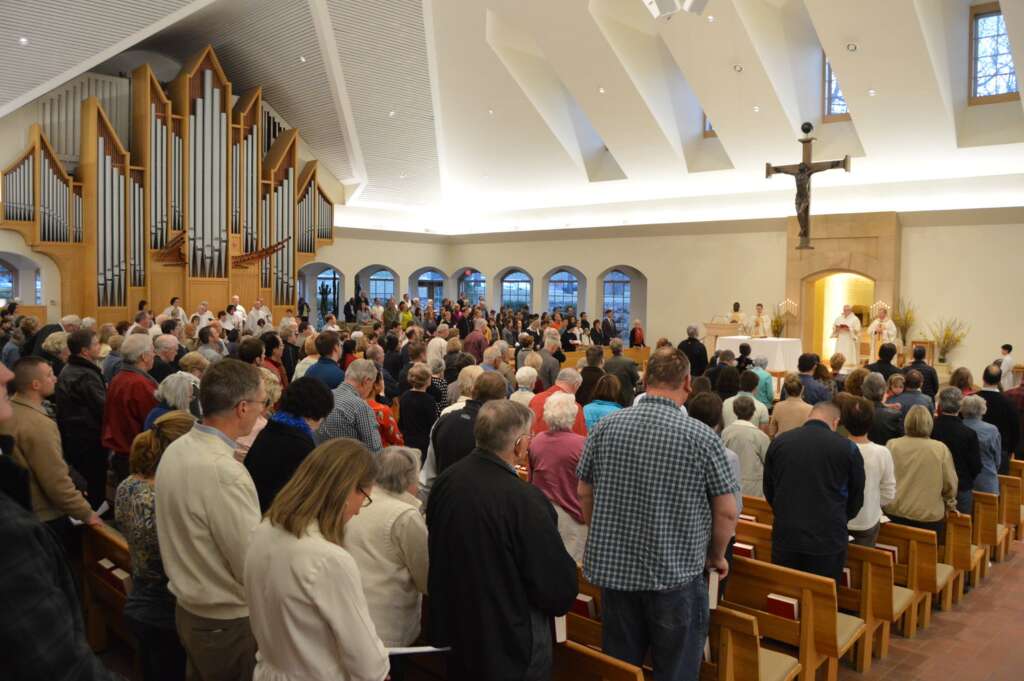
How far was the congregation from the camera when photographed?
204 centimetres

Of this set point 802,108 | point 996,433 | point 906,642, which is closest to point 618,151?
point 802,108

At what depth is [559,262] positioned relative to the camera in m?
20.0

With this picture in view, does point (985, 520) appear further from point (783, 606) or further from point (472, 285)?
point (472, 285)

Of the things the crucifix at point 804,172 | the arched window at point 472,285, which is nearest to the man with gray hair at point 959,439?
the crucifix at point 804,172

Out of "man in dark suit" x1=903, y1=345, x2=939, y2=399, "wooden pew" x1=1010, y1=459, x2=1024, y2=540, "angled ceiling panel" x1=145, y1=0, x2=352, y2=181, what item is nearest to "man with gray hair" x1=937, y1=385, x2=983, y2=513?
"wooden pew" x1=1010, y1=459, x2=1024, y2=540

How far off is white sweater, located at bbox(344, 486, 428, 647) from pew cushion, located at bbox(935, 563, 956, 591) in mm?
3639

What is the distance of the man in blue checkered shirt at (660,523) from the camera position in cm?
284

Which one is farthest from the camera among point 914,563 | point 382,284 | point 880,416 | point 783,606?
point 382,284

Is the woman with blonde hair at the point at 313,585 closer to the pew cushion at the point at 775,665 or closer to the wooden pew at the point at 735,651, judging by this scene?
the wooden pew at the point at 735,651

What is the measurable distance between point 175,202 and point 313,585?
1528 cm

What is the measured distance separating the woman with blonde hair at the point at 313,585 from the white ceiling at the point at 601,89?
1200cm

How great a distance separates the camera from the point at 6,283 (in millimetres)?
15164

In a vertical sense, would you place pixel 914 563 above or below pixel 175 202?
below

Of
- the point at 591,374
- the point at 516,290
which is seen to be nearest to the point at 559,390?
the point at 591,374
